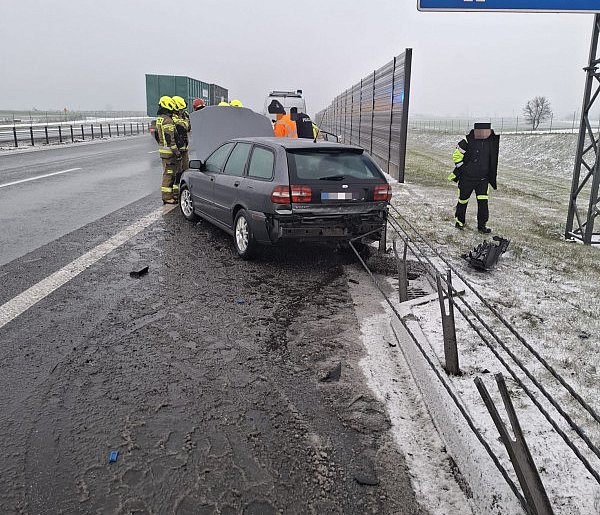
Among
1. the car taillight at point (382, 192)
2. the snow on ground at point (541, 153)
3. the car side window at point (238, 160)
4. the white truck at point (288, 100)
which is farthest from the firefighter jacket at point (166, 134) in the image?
the snow on ground at point (541, 153)

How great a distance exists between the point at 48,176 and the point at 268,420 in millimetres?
12996

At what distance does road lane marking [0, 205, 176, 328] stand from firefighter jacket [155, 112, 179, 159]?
219 centimetres

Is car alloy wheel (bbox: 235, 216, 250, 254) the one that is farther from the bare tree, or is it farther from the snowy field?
the bare tree

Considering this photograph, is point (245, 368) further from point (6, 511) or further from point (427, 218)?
point (427, 218)

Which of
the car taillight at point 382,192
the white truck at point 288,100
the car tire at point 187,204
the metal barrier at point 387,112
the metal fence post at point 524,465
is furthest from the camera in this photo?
the white truck at point 288,100

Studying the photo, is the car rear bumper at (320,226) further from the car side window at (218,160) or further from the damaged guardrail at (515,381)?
the car side window at (218,160)

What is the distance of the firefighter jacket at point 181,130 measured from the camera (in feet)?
33.7

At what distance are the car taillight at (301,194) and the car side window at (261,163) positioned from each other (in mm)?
371

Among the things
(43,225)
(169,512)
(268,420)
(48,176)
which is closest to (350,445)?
(268,420)

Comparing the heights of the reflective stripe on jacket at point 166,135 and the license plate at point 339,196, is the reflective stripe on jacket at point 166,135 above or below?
above

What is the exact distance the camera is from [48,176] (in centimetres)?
1398

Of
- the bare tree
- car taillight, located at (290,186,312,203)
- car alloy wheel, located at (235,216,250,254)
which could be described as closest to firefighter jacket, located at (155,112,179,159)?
car alloy wheel, located at (235,216,250,254)

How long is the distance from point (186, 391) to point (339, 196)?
3289mm

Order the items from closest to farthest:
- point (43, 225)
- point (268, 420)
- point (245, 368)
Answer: point (268, 420)
point (245, 368)
point (43, 225)
